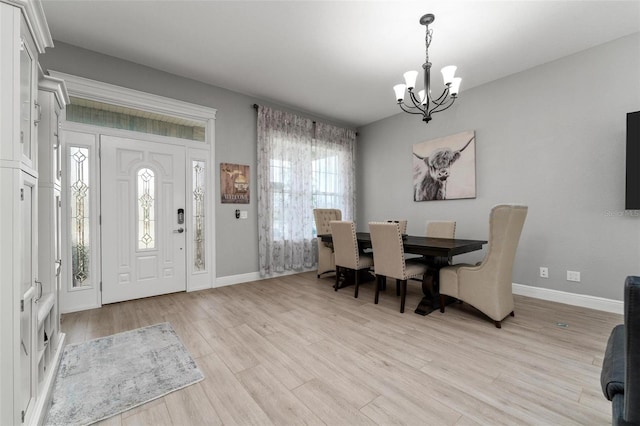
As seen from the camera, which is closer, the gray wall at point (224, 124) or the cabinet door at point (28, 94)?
the cabinet door at point (28, 94)

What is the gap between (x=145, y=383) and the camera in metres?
1.75

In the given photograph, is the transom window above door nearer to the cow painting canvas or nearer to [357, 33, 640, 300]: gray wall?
the cow painting canvas

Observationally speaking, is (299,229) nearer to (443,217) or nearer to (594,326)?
(443,217)

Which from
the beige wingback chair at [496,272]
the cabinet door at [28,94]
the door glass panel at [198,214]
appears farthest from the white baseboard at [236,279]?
the beige wingback chair at [496,272]

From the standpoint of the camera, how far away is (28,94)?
141cm

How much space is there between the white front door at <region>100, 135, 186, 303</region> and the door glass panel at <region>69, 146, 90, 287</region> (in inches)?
6.0

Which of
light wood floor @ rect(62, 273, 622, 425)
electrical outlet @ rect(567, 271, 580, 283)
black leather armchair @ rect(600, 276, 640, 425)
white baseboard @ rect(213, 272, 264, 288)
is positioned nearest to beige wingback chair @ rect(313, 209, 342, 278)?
white baseboard @ rect(213, 272, 264, 288)

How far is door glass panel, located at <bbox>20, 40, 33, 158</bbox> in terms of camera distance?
1.32 meters

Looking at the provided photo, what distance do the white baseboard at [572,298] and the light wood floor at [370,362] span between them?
0.15 meters

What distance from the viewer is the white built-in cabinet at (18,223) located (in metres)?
1.12

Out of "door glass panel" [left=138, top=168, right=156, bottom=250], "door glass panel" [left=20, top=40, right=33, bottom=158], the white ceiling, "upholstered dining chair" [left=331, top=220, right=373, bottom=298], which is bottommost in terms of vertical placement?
"upholstered dining chair" [left=331, top=220, right=373, bottom=298]

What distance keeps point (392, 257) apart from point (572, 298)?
7.18 feet

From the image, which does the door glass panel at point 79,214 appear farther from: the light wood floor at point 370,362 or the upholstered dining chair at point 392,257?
the upholstered dining chair at point 392,257

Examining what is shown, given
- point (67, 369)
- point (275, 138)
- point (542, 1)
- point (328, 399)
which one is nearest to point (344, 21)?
point (542, 1)
